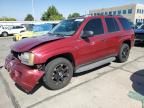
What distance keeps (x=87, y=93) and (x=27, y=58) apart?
169 cm

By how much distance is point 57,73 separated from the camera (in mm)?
4355

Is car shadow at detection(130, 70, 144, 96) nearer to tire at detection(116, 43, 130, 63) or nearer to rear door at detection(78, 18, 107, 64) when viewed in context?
tire at detection(116, 43, 130, 63)

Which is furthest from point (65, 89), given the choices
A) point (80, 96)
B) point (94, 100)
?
point (94, 100)

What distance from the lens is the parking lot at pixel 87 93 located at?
3758 mm

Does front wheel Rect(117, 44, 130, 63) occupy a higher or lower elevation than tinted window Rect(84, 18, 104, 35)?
lower

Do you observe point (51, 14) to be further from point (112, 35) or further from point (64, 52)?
point (64, 52)

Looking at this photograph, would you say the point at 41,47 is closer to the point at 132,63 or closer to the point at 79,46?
the point at 79,46

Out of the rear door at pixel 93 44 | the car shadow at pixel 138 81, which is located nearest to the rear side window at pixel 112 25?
the rear door at pixel 93 44

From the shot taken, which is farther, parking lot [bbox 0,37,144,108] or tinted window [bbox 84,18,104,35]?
tinted window [bbox 84,18,104,35]

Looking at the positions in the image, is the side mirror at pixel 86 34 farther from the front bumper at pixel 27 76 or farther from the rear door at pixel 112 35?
the front bumper at pixel 27 76

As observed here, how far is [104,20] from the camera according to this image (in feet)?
18.7

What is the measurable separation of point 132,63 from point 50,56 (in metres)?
4.15

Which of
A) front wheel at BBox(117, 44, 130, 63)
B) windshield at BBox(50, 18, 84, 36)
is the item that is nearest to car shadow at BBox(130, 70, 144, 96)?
front wheel at BBox(117, 44, 130, 63)

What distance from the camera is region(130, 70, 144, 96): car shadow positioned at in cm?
444
